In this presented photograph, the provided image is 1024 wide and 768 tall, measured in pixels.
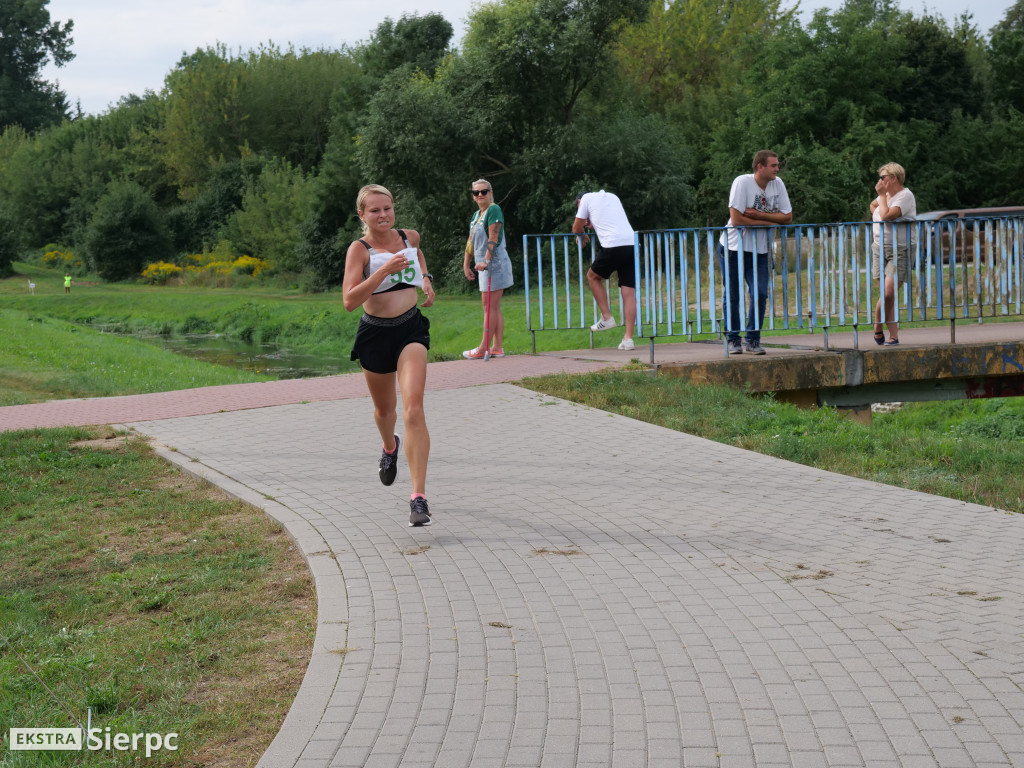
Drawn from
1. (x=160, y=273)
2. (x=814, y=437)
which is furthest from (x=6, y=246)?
(x=814, y=437)

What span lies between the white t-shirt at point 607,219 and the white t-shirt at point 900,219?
8.72 feet

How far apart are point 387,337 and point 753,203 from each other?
229 inches

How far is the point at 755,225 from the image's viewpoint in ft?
36.1

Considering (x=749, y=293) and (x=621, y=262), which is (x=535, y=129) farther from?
(x=749, y=293)

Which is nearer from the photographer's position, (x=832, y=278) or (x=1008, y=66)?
(x=832, y=278)

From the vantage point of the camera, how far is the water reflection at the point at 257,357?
23531mm

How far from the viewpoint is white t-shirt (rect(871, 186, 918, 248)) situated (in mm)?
11477

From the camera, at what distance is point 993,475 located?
26.8ft

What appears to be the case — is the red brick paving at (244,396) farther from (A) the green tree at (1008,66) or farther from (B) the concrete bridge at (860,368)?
(A) the green tree at (1008,66)

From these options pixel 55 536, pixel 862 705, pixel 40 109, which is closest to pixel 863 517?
pixel 862 705

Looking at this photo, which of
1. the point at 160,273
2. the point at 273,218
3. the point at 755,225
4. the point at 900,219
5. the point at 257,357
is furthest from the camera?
the point at 160,273

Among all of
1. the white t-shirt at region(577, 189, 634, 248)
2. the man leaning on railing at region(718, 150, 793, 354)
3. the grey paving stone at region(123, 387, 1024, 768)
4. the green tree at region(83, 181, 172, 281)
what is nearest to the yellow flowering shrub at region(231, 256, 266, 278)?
the green tree at region(83, 181, 172, 281)

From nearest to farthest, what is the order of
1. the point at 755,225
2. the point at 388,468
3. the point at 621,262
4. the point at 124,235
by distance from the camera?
the point at 388,468, the point at 755,225, the point at 621,262, the point at 124,235

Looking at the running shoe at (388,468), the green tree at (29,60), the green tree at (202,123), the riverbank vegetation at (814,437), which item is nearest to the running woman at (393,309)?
the running shoe at (388,468)
